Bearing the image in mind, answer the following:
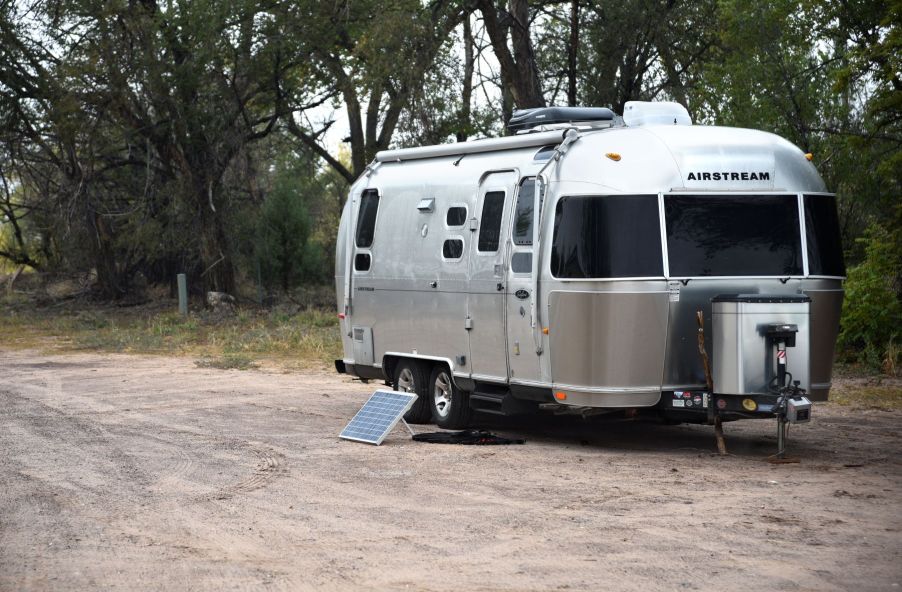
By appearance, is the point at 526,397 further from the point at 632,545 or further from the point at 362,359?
the point at 632,545

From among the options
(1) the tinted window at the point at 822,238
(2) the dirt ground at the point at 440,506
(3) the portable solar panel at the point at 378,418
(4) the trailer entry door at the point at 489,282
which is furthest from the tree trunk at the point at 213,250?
(1) the tinted window at the point at 822,238

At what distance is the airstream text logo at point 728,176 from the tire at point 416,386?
3961 mm

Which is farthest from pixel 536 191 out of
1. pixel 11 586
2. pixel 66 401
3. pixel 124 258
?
pixel 124 258

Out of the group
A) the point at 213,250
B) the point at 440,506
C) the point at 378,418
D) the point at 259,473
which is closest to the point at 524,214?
the point at 378,418

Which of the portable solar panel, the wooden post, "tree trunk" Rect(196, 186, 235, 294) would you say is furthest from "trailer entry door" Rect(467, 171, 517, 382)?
"tree trunk" Rect(196, 186, 235, 294)

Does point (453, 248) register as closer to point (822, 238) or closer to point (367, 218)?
point (367, 218)

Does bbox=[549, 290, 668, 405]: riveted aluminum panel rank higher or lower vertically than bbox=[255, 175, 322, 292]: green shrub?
lower

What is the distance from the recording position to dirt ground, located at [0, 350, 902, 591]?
22.9 feet

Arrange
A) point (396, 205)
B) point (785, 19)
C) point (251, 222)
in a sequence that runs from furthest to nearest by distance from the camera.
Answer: point (251, 222)
point (785, 19)
point (396, 205)

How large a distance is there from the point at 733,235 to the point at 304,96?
2196 centimetres

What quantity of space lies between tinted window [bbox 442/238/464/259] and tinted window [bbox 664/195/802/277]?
8.07ft

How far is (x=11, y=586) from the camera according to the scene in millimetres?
6809

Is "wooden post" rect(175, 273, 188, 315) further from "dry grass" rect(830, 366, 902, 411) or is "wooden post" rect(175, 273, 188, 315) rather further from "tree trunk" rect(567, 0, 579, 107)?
Result: "dry grass" rect(830, 366, 902, 411)

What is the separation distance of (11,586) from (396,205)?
760 centimetres
